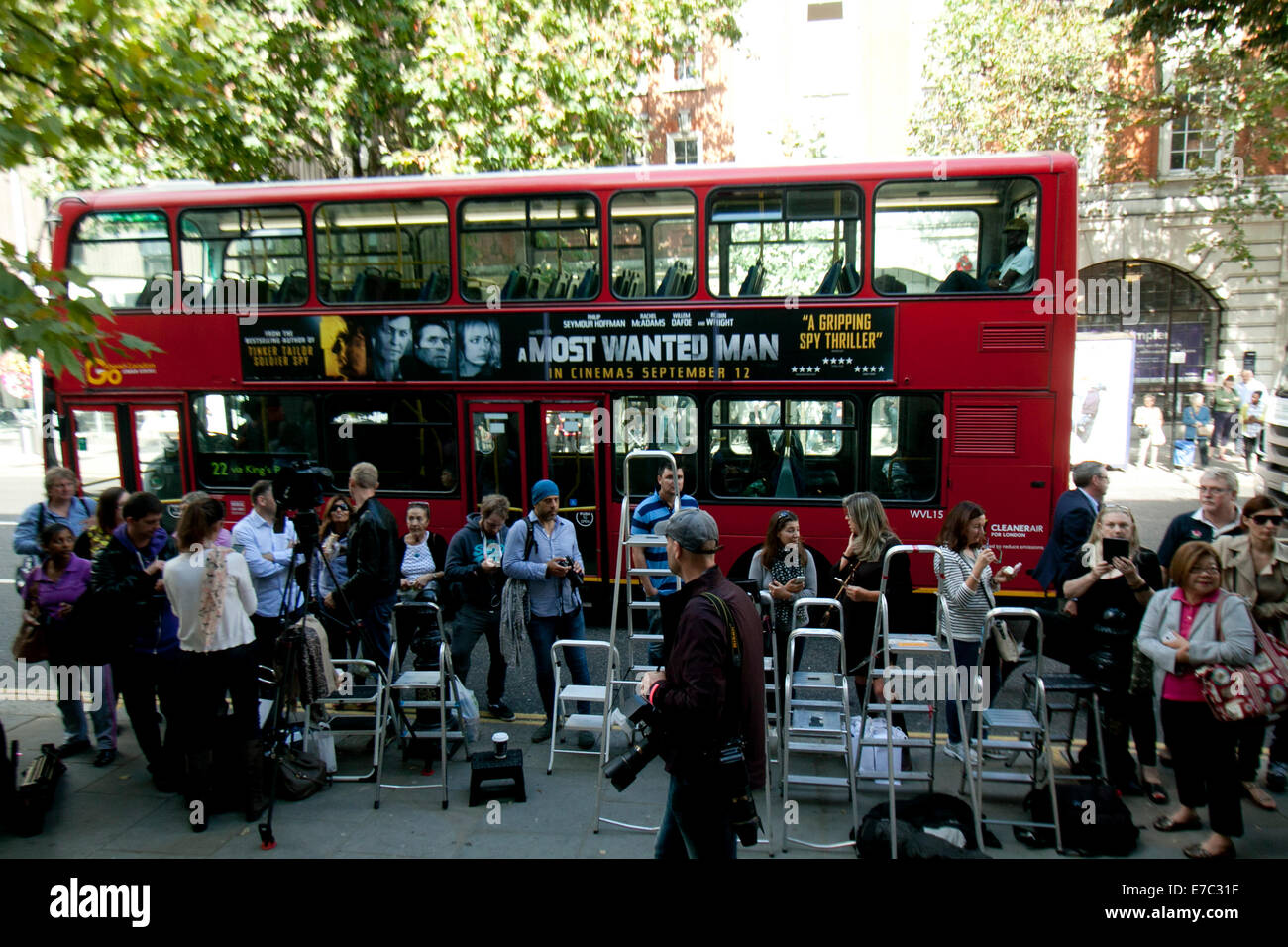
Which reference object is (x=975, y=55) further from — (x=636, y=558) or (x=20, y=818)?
(x=20, y=818)

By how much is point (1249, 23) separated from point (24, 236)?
90.3ft

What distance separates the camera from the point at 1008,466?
8117 mm

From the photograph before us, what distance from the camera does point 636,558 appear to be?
23.8ft

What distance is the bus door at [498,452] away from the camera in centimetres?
897

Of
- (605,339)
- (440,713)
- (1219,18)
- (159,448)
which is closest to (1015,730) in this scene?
(440,713)

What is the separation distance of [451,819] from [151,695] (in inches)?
83.8

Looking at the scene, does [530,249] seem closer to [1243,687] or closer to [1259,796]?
[1243,687]

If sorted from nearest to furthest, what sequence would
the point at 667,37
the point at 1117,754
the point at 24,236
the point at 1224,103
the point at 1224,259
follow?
the point at 1117,754
the point at 667,37
the point at 1224,103
the point at 1224,259
the point at 24,236

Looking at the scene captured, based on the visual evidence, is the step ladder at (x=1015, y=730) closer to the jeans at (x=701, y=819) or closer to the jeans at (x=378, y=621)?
the jeans at (x=701, y=819)

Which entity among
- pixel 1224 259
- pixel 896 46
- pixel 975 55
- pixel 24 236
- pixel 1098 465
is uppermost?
pixel 896 46

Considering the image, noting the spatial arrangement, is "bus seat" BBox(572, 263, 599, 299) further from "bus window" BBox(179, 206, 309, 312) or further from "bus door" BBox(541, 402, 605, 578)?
"bus window" BBox(179, 206, 309, 312)

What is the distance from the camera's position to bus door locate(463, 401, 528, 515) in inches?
353

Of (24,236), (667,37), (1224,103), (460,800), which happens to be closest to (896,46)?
(1224,103)

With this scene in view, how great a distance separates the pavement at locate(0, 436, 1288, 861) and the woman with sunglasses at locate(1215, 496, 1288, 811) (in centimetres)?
25
